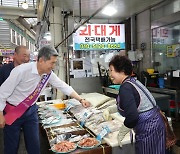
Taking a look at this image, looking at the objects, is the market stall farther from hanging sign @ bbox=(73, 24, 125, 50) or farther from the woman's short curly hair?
hanging sign @ bbox=(73, 24, 125, 50)

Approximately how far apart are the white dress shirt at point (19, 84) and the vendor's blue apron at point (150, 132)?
1110 mm

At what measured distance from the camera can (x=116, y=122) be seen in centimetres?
267

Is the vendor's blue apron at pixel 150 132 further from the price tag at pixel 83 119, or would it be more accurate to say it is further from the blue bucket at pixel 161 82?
the blue bucket at pixel 161 82

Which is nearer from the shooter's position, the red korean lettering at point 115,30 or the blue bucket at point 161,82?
the blue bucket at point 161,82

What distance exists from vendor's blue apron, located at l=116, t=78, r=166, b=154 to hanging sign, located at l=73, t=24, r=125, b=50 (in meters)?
4.49

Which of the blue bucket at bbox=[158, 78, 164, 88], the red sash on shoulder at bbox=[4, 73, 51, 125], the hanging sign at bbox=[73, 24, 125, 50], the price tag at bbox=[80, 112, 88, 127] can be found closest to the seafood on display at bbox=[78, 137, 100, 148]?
the price tag at bbox=[80, 112, 88, 127]

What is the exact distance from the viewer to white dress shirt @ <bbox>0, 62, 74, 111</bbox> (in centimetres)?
219

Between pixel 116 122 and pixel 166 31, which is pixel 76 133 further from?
pixel 166 31

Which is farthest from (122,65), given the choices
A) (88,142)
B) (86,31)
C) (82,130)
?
(86,31)

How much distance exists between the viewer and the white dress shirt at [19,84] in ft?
7.18

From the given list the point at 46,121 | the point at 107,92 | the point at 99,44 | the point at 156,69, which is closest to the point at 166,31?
the point at 156,69

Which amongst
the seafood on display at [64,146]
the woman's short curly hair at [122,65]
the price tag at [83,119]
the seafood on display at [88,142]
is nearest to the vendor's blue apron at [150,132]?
the woman's short curly hair at [122,65]

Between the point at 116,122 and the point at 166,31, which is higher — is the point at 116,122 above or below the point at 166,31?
below

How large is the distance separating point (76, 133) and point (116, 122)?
0.57 metres
